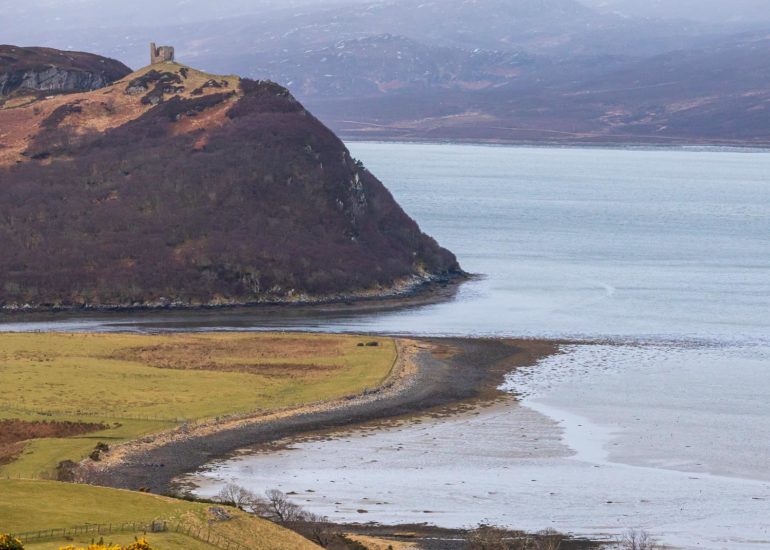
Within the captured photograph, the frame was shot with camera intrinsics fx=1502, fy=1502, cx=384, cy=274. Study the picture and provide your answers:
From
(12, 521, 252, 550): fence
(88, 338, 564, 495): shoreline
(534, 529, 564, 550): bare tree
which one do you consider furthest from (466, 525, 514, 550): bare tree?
(88, 338, 564, 495): shoreline

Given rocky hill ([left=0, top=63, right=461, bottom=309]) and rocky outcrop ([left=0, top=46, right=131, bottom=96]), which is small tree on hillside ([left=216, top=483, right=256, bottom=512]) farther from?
rocky outcrop ([left=0, top=46, right=131, bottom=96])

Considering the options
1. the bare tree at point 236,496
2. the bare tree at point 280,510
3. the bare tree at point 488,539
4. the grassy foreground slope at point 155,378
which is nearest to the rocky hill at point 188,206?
the grassy foreground slope at point 155,378

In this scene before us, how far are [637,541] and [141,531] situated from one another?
53.0ft

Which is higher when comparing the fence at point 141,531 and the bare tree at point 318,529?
the fence at point 141,531

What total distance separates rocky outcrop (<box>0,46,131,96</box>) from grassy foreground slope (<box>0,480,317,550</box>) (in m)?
113

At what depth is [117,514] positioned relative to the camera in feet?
143

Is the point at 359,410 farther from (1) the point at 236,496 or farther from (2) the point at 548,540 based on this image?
(2) the point at 548,540

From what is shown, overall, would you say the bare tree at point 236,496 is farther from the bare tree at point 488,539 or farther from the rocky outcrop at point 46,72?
the rocky outcrop at point 46,72

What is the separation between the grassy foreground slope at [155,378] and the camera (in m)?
65.2

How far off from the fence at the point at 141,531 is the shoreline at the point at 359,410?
10527mm

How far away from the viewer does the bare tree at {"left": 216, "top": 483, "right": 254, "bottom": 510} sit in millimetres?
51438

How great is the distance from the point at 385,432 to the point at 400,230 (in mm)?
67163

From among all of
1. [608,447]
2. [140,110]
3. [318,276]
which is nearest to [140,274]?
[318,276]

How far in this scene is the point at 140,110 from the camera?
142 metres
